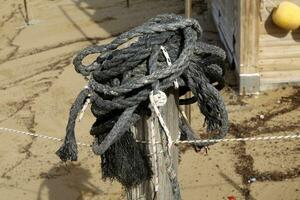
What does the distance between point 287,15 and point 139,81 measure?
524cm

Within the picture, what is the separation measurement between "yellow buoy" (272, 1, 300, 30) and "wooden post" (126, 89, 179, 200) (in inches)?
195

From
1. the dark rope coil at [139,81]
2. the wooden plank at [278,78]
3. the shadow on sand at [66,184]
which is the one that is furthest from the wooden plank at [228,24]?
the dark rope coil at [139,81]

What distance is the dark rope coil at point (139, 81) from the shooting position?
7.77ft

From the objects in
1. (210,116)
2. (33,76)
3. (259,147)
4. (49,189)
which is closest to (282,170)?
(259,147)

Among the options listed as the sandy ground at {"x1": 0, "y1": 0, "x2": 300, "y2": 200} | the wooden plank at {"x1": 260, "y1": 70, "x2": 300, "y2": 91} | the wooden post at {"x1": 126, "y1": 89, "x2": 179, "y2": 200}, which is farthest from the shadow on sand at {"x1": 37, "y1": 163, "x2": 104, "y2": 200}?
the wooden post at {"x1": 126, "y1": 89, "x2": 179, "y2": 200}

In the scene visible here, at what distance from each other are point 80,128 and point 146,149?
470 cm

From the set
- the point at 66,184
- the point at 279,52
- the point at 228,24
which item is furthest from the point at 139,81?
the point at 228,24

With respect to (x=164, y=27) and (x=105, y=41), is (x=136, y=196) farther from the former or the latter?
(x=105, y=41)

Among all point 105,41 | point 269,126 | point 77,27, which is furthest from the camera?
point 77,27

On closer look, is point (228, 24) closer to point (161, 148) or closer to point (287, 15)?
point (287, 15)

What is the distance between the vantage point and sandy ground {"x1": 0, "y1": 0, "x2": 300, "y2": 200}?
228 inches

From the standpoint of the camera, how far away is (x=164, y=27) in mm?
2420

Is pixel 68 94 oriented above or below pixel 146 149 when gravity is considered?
below

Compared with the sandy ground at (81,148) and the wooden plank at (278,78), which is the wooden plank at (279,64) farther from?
the sandy ground at (81,148)
